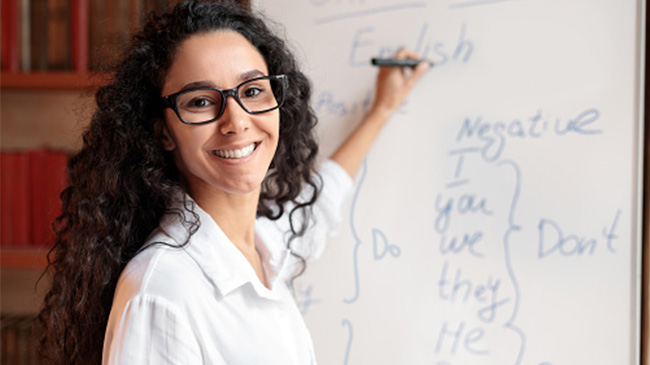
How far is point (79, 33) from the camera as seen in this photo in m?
1.27

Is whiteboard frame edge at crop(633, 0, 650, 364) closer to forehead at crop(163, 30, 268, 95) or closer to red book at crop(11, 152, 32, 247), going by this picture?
forehead at crop(163, 30, 268, 95)

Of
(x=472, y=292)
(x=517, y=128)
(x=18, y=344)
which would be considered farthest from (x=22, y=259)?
(x=517, y=128)

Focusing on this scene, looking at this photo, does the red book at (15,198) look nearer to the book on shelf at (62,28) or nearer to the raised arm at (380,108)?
the book on shelf at (62,28)

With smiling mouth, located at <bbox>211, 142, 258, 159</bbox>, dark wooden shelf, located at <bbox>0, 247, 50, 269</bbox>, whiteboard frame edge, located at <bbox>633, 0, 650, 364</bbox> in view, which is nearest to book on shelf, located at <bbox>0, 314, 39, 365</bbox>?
dark wooden shelf, located at <bbox>0, 247, 50, 269</bbox>

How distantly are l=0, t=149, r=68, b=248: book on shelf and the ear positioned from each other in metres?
0.60

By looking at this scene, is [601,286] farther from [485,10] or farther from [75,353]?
[75,353]

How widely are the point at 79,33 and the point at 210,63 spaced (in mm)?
670

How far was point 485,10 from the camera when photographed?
987 millimetres

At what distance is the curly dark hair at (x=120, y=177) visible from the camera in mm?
798

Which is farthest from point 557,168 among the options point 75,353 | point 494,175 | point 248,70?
point 75,353

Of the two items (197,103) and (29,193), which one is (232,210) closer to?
(197,103)

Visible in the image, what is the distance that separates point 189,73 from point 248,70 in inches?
3.2

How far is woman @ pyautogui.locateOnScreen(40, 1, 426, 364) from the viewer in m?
0.74

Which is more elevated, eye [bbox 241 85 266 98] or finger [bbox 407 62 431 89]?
finger [bbox 407 62 431 89]
